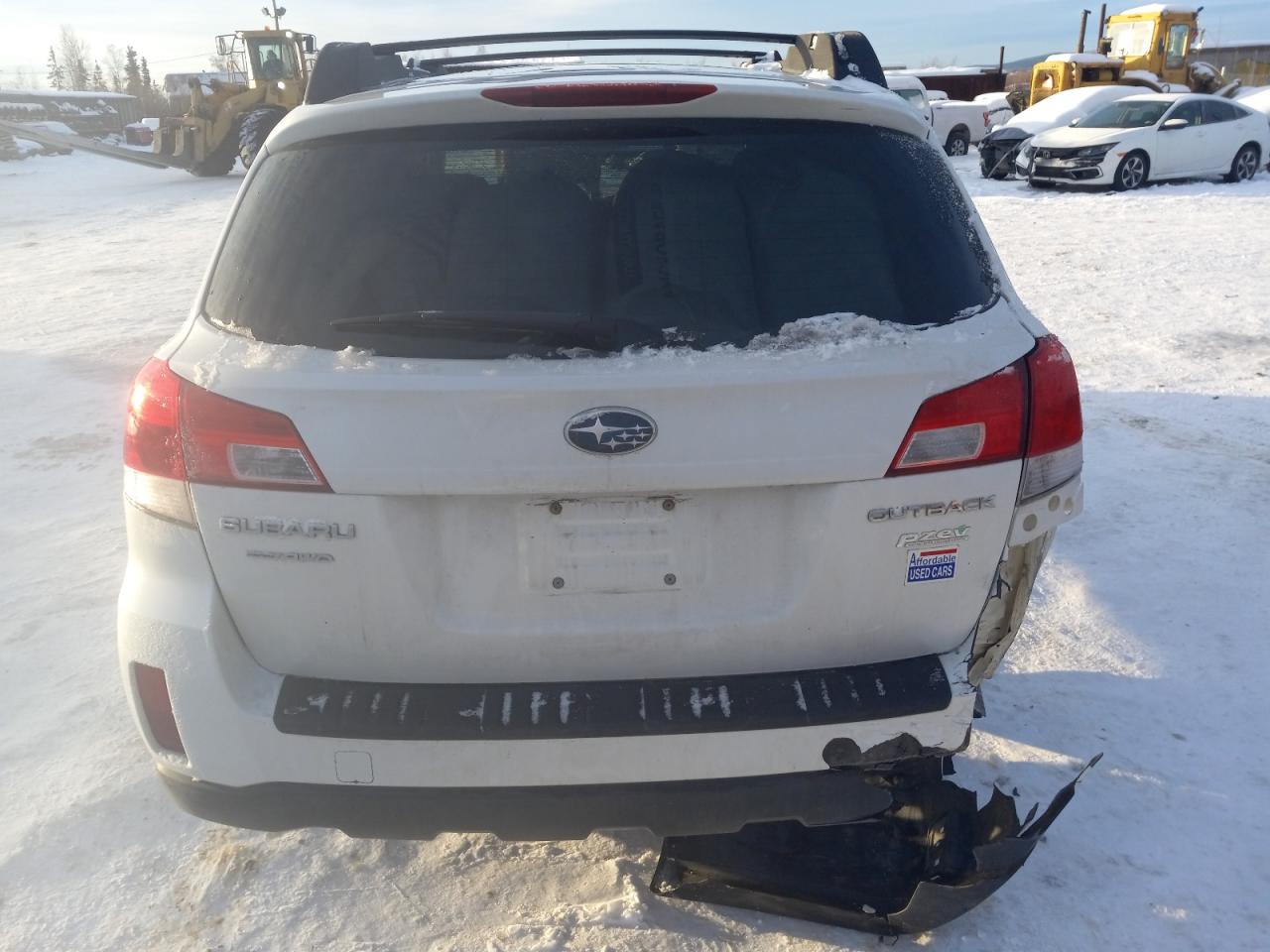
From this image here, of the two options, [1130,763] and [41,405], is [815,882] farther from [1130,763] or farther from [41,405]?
[41,405]

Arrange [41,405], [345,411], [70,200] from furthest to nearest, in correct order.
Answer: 1. [70,200]
2. [41,405]
3. [345,411]

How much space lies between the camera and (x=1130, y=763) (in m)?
3.01

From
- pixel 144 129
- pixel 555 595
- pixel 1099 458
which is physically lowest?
pixel 144 129

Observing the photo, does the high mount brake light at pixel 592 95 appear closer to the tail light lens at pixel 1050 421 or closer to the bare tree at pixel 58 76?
the tail light lens at pixel 1050 421

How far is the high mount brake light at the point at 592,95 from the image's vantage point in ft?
7.17

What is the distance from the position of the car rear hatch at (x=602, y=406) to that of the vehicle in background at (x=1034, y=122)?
56.6 feet

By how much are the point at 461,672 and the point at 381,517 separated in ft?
1.20

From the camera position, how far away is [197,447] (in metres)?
2.04

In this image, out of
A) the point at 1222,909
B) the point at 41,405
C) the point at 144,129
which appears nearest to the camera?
the point at 1222,909

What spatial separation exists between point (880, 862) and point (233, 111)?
26.2 metres

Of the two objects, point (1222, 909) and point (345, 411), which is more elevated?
point (345, 411)

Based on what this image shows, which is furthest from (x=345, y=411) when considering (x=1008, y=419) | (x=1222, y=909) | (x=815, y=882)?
(x=1222, y=909)

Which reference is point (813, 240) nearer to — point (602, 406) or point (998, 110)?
point (602, 406)

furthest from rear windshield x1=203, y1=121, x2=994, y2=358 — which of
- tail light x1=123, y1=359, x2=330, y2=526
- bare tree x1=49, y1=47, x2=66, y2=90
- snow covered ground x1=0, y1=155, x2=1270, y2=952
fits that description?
bare tree x1=49, y1=47, x2=66, y2=90
